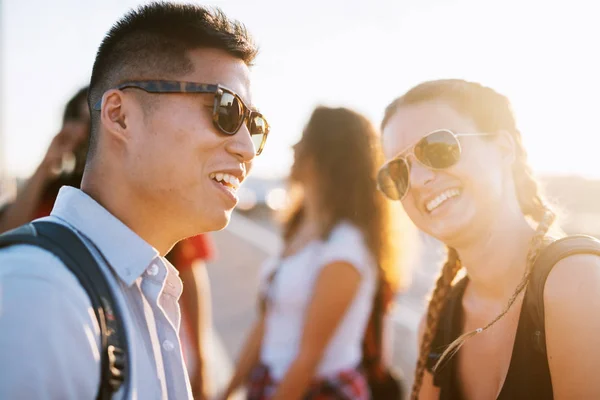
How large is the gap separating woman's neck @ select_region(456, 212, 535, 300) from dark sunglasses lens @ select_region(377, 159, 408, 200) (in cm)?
40

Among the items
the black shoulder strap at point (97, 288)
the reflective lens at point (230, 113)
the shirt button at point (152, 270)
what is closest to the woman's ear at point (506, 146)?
the reflective lens at point (230, 113)

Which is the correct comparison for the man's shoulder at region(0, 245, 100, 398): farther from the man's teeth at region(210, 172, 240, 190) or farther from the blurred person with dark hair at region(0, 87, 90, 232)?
the blurred person with dark hair at region(0, 87, 90, 232)

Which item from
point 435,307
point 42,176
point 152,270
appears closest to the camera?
point 152,270

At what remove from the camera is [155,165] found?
71.6 inches

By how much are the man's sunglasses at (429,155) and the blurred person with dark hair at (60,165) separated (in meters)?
2.06

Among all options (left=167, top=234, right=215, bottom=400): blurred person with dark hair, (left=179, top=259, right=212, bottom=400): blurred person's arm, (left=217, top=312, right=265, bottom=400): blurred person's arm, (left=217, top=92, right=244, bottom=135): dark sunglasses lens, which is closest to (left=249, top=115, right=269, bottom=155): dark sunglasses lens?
(left=217, top=92, right=244, bottom=135): dark sunglasses lens

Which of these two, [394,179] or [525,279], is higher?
[394,179]

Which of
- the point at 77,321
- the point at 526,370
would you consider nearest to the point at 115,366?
the point at 77,321

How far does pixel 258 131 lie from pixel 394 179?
723mm

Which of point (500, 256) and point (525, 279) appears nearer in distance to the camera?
point (525, 279)

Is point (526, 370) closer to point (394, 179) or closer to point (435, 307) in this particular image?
point (435, 307)

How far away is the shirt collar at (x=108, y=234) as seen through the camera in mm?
1628

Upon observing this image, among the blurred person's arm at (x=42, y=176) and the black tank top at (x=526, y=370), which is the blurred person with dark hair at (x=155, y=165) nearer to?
the black tank top at (x=526, y=370)

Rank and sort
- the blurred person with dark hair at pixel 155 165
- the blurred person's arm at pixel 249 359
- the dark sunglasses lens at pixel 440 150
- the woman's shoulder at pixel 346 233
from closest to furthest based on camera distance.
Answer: the blurred person with dark hair at pixel 155 165 → the dark sunglasses lens at pixel 440 150 → the woman's shoulder at pixel 346 233 → the blurred person's arm at pixel 249 359
